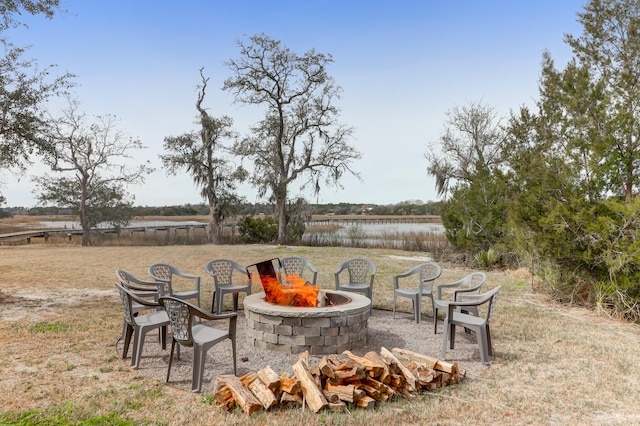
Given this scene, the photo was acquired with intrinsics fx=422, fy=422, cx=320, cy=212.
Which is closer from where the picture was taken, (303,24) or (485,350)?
(485,350)

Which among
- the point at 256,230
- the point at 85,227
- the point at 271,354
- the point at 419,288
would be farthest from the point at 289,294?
the point at 85,227

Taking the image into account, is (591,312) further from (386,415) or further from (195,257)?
(195,257)

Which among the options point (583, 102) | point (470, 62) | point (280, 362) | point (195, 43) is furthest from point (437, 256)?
point (280, 362)

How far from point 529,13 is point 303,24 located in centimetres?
531

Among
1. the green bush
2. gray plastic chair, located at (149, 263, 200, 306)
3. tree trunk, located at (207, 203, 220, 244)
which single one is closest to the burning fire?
gray plastic chair, located at (149, 263, 200, 306)

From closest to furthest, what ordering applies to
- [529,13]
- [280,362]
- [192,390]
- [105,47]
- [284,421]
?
[284,421], [192,390], [280,362], [529,13], [105,47]

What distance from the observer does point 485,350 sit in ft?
14.7

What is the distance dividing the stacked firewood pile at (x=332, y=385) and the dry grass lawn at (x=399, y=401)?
96 mm

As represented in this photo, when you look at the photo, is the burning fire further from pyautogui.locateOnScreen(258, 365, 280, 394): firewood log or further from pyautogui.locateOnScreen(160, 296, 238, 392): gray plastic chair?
pyautogui.locateOnScreen(258, 365, 280, 394): firewood log

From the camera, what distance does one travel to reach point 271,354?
4723 millimetres

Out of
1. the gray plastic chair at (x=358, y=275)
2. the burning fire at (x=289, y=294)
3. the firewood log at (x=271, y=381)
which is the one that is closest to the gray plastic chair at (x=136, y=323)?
the burning fire at (x=289, y=294)

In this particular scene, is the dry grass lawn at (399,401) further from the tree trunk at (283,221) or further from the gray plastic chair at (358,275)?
the tree trunk at (283,221)

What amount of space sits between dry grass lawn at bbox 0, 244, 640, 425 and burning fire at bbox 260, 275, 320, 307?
5.78 ft

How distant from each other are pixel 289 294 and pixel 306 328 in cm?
65
